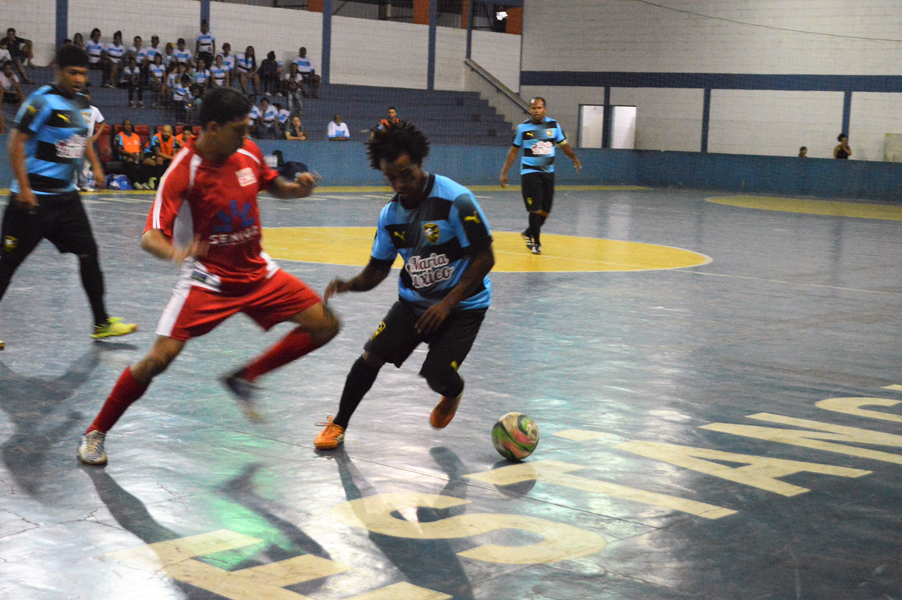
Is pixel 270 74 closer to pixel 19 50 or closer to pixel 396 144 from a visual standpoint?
pixel 19 50

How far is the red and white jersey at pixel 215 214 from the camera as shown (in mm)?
5477

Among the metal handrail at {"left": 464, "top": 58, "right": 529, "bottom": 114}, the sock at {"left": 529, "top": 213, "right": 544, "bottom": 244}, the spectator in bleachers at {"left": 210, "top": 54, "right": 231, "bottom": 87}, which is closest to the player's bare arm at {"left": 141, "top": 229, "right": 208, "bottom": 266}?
the sock at {"left": 529, "top": 213, "right": 544, "bottom": 244}

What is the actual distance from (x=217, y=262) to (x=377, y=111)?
106 feet

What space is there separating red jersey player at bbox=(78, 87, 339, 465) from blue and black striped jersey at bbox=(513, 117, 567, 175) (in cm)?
1012

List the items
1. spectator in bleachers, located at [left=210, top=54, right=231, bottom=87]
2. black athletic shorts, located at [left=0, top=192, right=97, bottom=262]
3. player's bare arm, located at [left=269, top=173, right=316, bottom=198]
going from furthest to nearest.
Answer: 1. spectator in bleachers, located at [left=210, top=54, right=231, bottom=87]
2. black athletic shorts, located at [left=0, top=192, right=97, bottom=262]
3. player's bare arm, located at [left=269, top=173, right=316, bottom=198]

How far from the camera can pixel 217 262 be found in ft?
18.7

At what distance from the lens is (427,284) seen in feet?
19.2

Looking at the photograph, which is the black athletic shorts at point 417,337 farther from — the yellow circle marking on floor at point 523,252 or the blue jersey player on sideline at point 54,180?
the yellow circle marking on floor at point 523,252

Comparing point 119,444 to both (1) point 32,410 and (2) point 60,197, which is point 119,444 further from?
(2) point 60,197

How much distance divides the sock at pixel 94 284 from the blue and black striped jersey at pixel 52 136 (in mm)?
569

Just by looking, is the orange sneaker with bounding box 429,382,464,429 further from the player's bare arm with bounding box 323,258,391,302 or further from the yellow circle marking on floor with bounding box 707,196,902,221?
the yellow circle marking on floor with bounding box 707,196,902,221

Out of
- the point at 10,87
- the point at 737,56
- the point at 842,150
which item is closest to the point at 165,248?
the point at 10,87

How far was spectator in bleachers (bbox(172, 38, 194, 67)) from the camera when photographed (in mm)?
31672

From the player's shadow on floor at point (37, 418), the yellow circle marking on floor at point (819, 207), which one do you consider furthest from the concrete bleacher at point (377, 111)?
the player's shadow on floor at point (37, 418)
